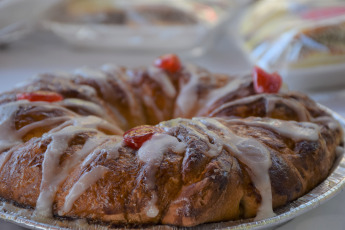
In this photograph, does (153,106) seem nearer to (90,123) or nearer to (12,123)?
(90,123)

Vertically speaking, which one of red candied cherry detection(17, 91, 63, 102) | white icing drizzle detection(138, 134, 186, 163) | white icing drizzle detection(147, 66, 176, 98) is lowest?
white icing drizzle detection(147, 66, 176, 98)

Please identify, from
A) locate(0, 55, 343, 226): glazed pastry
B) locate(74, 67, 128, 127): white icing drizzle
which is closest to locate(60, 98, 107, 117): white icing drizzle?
locate(0, 55, 343, 226): glazed pastry

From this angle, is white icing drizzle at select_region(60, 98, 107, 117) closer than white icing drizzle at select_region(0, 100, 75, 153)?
No

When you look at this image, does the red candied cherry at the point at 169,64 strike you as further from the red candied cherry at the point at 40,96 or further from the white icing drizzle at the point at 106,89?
the red candied cherry at the point at 40,96

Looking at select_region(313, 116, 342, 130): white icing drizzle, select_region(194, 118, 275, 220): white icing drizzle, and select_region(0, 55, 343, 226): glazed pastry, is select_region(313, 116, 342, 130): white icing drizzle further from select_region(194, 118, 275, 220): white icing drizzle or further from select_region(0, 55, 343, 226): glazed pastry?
select_region(194, 118, 275, 220): white icing drizzle

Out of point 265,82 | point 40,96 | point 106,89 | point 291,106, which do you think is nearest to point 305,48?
point 265,82

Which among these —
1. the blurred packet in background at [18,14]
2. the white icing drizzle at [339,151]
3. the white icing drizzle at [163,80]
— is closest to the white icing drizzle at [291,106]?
the white icing drizzle at [339,151]
